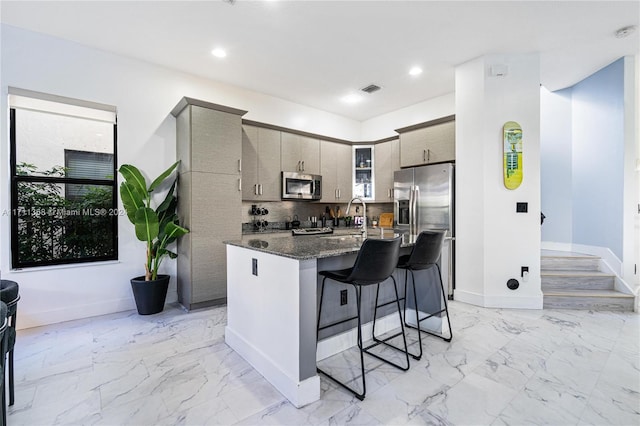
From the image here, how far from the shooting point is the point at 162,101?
3855 mm

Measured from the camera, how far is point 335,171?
5.53 m

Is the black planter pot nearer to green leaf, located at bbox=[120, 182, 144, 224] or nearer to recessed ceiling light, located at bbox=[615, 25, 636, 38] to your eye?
green leaf, located at bbox=[120, 182, 144, 224]

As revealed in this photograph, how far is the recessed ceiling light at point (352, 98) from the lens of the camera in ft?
16.2

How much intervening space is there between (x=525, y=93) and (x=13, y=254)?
5.90 meters

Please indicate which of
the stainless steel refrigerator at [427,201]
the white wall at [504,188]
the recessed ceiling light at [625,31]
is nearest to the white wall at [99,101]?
the stainless steel refrigerator at [427,201]

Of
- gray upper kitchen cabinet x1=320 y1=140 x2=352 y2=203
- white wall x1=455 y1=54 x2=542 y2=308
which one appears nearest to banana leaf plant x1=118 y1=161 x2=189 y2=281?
gray upper kitchen cabinet x1=320 y1=140 x2=352 y2=203

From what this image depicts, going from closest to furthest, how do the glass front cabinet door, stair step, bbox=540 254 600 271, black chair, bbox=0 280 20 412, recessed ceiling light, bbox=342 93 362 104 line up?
black chair, bbox=0 280 20 412 < stair step, bbox=540 254 600 271 < recessed ceiling light, bbox=342 93 362 104 < the glass front cabinet door

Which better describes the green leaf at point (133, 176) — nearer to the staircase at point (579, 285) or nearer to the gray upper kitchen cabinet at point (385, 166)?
the gray upper kitchen cabinet at point (385, 166)

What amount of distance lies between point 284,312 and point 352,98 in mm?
4012

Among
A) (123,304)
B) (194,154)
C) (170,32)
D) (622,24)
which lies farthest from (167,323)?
(622,24)

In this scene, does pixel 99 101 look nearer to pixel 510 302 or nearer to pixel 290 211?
pixel 290 211

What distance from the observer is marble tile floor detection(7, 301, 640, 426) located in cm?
175

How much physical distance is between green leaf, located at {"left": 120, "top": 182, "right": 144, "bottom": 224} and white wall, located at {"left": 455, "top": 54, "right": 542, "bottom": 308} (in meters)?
3.95

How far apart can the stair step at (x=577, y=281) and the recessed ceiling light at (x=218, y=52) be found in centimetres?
480
